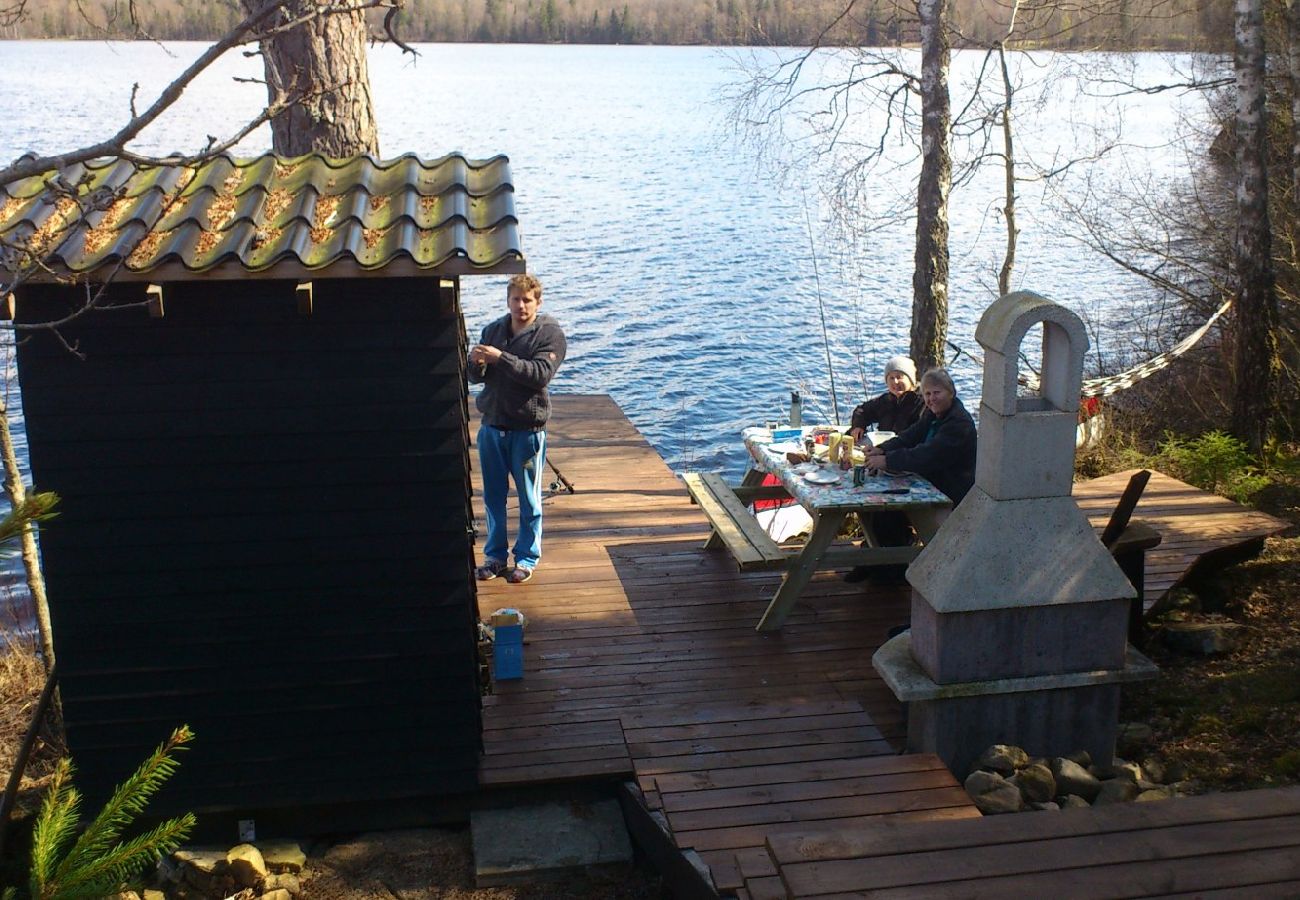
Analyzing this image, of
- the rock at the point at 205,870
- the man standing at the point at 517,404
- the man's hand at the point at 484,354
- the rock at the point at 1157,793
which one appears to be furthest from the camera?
the man standing at the point at 517,404

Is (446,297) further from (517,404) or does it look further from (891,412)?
(891,412)

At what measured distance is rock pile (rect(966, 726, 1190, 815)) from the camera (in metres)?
4.70

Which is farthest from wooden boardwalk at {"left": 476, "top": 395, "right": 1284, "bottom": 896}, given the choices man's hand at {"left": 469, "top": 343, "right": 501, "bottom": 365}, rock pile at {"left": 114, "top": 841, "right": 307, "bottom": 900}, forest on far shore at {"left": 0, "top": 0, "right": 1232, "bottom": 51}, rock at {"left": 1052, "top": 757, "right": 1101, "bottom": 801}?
forest on far shore at {"left": 0, "top": 0, "right": 1232, "bottom": 51}

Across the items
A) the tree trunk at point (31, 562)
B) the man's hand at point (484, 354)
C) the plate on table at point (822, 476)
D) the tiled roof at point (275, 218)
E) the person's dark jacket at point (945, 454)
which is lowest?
the tree trunk at point (31, 562)

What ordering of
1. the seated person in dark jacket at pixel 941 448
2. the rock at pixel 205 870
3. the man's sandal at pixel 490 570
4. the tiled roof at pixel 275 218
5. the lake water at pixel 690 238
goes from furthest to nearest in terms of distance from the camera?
the lake water at pixel 690 238, the man's sandal at pixel 490 570, the seated person in dark jacket at pixel 941 448, the rock at pixel 205 870, the tiled roof at pixel 275 218

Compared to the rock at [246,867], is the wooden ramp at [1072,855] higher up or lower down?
higher up

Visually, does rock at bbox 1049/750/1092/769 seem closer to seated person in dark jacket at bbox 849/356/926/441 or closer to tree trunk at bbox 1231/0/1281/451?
seated person in dark jacket at bbox 849/356/926/441

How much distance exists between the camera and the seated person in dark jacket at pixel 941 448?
6.22 m

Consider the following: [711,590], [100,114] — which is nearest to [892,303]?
[711,590]

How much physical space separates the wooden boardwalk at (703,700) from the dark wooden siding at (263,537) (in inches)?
24.6

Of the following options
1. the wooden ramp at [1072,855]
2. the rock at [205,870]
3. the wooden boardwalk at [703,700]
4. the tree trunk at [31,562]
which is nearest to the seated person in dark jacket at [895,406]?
the wooden boardwalk at [703,700]

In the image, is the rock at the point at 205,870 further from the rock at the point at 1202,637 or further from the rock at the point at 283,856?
the rock at the point at 1202,637

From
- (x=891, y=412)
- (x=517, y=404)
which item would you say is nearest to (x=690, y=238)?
(x=891, y=412)

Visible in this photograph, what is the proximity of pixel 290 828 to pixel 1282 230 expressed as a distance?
35.8ft
